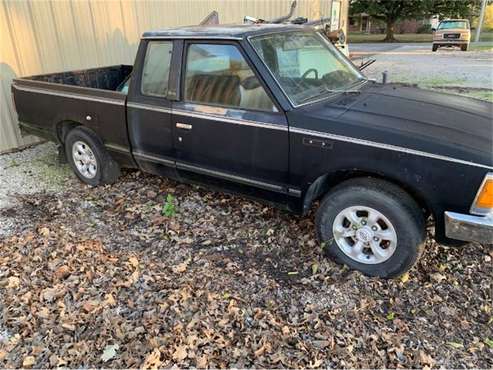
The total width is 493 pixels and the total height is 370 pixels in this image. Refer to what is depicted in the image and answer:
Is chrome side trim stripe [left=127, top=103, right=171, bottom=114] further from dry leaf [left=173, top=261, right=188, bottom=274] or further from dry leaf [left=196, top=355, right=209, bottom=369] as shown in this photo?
dry leaf [left=196, top=355, right=209, bottom=369]

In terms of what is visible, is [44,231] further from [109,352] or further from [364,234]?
[364,234]

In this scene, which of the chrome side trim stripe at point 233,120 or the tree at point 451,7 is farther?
the tree at point 451,7

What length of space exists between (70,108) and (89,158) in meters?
0.61

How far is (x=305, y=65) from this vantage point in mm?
3797

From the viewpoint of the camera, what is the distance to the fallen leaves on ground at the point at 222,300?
8.43 feet

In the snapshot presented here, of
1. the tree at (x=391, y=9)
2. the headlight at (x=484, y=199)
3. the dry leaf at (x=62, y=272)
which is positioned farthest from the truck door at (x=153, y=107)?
the tree at (x=391, y=9)

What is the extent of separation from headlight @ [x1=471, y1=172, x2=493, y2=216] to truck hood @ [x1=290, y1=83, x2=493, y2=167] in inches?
4.5

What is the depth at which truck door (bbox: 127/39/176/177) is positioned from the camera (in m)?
3.94

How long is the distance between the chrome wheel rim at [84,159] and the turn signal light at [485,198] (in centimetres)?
392

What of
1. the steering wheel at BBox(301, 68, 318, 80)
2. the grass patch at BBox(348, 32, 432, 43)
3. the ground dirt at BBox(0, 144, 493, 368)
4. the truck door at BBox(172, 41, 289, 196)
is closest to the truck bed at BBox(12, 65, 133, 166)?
the truck door at BBox(172, 41, 289, 196)

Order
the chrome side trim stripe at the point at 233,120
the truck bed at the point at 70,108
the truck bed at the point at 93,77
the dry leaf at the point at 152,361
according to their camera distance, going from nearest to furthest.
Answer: the dry leaf at the point at 152,361 → the chrome side trim stripe at the point at 233,120 → the truck bed at the point at 70,108 → the truck bed at the point at 93,77

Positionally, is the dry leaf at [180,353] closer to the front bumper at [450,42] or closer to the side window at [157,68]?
the side window at [157,68]

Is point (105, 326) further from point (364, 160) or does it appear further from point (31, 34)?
point (31, 34)

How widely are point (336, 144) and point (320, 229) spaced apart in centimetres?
74
